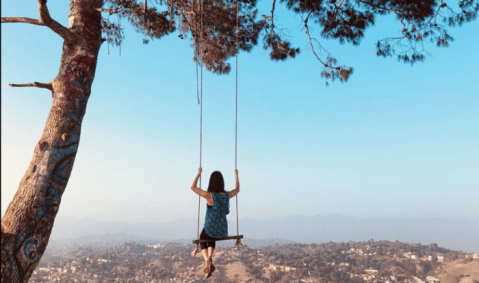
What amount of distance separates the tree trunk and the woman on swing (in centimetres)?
190

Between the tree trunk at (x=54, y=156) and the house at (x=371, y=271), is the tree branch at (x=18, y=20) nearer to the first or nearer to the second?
the tree trunk at (x=54, y=156)

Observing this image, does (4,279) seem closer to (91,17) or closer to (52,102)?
(52,102)

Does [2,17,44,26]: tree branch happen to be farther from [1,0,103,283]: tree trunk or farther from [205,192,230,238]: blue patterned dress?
[205,192,230,238]: blue patterned dress

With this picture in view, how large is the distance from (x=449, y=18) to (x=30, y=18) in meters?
8.17

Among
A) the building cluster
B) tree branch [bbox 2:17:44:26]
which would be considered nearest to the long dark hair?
tree branch [bbox 2:17:44:26]

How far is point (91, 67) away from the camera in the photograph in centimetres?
482

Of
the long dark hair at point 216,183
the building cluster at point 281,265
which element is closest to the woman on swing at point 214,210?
the long dark hair at point 216,183

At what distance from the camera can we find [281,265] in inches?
2849

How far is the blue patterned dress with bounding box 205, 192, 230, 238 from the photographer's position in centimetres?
512

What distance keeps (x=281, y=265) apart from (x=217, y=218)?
72.2 m

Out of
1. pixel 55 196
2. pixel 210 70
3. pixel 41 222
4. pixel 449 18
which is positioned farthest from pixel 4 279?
pixel 449 18

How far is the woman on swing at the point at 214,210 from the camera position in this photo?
507cm

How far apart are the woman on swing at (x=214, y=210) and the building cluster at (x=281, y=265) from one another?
206 feet

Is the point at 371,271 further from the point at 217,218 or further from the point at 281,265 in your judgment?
the point at 217,218
